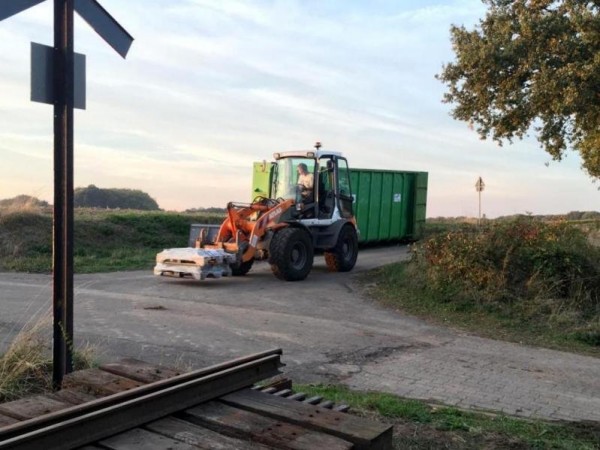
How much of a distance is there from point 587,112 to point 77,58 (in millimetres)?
17319

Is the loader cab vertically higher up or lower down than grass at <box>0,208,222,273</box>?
higher up

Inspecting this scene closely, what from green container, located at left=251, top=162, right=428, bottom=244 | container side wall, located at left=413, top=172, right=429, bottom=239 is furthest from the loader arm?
container side wall, located at left=413, top=172, right=429, bottom=239

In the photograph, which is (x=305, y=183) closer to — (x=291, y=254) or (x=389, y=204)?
(x=291, y=254)

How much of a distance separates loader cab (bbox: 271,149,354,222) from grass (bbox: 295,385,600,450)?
10236mm

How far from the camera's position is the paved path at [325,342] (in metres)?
7.05

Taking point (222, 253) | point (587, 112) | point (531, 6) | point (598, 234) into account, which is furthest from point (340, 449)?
point (531, 6)

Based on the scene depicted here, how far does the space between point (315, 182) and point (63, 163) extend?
1116cm

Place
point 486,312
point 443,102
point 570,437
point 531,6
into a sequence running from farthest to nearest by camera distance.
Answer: point 443,102 < point 531,6 < point 486,312 < point 570,437

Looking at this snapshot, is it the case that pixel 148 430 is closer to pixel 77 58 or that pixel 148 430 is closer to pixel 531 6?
pixel 77 58

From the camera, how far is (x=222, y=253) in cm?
1384

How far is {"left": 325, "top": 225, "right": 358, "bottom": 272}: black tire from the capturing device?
55.1 ft

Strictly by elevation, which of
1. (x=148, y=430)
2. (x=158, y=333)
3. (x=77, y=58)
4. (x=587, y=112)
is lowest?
(x=158, y=333)

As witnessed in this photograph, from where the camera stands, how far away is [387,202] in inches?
989

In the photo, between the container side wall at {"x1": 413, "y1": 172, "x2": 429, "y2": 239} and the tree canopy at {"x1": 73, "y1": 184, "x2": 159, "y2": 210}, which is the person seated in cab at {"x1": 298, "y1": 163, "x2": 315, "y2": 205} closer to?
the container side wall at {"x1": 413, "y1": 172, "x2": 429, "y2": 239}
